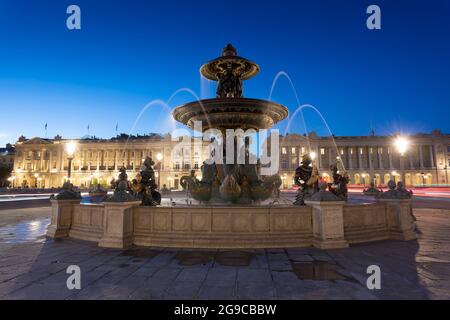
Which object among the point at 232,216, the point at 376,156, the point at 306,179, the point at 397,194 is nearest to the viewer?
the point at 232,216

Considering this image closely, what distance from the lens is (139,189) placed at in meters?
9.27

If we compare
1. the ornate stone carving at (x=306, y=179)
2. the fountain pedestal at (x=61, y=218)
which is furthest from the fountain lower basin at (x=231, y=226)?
the ornate stone carving at (x=306, y=179)

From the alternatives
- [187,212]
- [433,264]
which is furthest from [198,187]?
[433,264]

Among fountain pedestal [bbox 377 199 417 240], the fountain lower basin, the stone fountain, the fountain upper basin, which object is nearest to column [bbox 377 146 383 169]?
the stone fountain

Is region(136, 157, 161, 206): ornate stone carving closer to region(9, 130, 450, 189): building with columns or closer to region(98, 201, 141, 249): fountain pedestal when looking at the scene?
region(98, 201, 141, 249): fountain pedestal

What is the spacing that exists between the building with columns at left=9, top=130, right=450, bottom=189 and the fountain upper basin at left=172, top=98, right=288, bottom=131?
72.9m

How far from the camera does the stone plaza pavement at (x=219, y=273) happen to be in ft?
12.8

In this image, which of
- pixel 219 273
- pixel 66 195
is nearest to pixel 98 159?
pixel 66 195

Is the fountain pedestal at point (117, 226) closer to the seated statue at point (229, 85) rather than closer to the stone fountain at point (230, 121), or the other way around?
the stone fountain at point (230, 121)

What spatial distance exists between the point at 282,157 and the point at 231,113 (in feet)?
272

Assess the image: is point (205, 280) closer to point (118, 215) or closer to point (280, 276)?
point (280, 276)

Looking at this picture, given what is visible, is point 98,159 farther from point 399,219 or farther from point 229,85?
point 399,219

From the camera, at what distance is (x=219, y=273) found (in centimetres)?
475
